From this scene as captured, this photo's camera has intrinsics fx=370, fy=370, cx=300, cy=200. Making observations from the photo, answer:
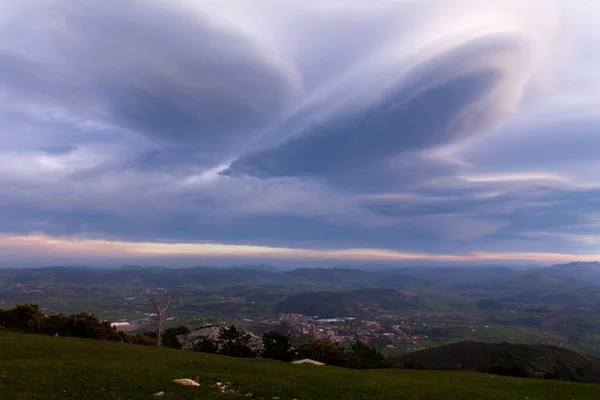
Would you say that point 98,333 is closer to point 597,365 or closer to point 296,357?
point 296,357

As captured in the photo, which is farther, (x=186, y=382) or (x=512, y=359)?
(x=512, y=359)

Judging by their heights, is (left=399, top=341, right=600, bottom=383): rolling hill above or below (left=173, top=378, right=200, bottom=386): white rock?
below

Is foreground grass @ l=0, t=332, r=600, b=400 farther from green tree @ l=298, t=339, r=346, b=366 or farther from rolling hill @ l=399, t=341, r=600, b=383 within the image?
rolling hill @ l=399, t=341, r=600, b=383

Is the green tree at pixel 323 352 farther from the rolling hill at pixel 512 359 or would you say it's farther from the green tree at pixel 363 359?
the rolling hill at pixel 512 359

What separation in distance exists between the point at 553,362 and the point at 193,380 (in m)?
190

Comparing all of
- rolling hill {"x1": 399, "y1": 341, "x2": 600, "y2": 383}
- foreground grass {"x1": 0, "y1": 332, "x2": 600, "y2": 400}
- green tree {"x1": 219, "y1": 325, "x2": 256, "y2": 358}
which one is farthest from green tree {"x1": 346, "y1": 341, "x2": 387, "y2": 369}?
rolling hill {"x1": 399, "y1": 341, "x2": 600, "y2": 383}

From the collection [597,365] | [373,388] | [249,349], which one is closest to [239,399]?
[373,388]

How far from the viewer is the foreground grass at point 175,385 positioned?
91.4 ft

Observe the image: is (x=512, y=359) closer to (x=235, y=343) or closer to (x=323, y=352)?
(x=323, y=352)

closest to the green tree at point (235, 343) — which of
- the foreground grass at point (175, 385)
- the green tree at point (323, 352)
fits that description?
the green tree at point (323, 352)

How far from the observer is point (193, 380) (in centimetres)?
3212

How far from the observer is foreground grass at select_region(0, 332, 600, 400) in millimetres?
27859

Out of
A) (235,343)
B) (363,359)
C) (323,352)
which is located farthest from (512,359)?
(235,343)

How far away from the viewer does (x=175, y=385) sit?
30.1m
